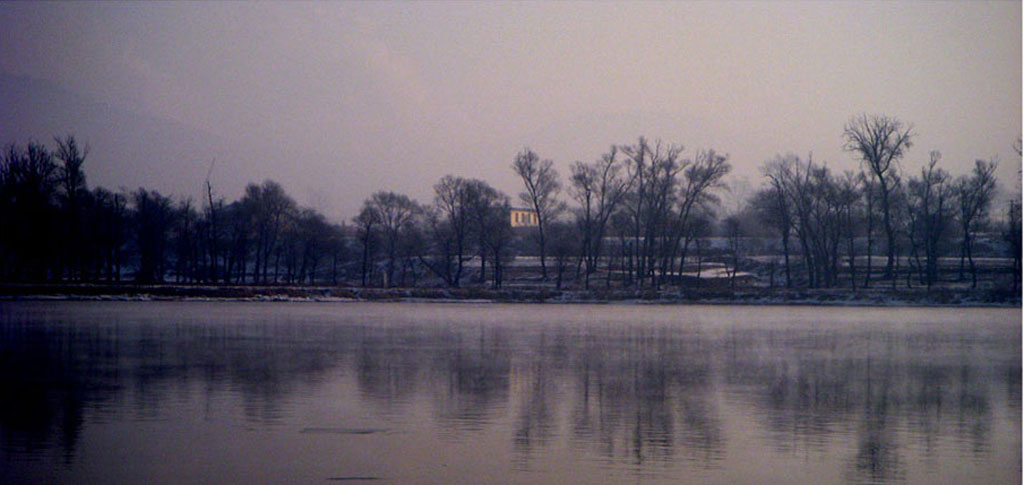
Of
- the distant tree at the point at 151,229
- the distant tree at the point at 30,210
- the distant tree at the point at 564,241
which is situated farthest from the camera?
the distant tree at the point at 564,241

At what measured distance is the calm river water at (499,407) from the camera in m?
9.21

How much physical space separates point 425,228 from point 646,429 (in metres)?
75.4

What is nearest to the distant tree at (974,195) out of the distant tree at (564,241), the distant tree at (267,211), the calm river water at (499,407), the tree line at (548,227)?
the tree line at (548,227)

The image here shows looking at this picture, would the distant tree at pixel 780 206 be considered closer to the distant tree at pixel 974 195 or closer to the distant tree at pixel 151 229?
the distant tree at pixel 974 195

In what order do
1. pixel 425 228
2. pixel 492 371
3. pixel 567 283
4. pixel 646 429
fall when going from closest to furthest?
pixel 646 429 → pixel 492 371 → pixel 567 283 → pixel 425 228

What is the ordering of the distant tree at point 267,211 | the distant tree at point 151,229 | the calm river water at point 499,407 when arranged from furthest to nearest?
the distant tree at point 267,211
the distant tree at point 151,229
the calm river water at point 499,407

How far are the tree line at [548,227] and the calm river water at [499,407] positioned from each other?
35.5 meters

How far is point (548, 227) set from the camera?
7506 centimetres

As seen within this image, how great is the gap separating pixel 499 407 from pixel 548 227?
62.4 m

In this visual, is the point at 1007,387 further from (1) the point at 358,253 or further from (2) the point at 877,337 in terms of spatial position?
(1) the point at 358,253

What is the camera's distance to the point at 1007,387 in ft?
51.2

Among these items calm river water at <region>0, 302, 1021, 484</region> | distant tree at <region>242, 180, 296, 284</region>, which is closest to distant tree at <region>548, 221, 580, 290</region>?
distant tree at <region>242, 180, 296, 284</region>

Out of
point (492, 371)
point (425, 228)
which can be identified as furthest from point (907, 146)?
point (492, 371)

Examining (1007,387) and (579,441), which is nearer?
(579,441)
